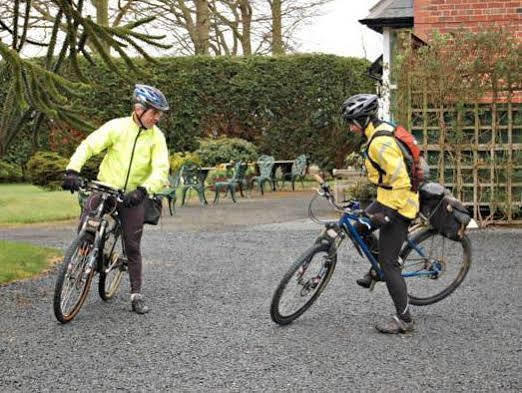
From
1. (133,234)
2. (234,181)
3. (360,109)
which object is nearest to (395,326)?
(360,109)

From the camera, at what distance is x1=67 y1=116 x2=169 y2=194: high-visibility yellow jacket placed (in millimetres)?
7035

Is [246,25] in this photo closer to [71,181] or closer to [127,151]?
[127,151]

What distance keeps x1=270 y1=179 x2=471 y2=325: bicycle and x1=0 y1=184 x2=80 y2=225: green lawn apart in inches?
357

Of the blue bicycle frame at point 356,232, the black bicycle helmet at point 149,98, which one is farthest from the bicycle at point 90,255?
the blue bicycle frame at point 356,232

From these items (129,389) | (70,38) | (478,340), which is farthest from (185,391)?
(70,38)

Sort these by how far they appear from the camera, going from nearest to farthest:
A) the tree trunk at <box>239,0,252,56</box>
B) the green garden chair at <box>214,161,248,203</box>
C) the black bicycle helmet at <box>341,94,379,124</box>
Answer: the black bicycle helmet at <box>341,94,379,124</box> < the green garden chair at <box>214,161,248,203</box> < the tree trunk at <box>239,0,252,56</box>

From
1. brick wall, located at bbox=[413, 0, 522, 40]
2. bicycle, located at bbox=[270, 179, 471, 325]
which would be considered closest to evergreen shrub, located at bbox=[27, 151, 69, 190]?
brick wall, located at bbox=[413, 0, 522, 40]

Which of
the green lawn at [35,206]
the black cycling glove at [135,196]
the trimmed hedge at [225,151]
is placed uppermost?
the black cycling glove at [135,196]

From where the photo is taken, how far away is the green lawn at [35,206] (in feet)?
50.0

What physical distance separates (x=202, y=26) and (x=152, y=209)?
23.2 metres

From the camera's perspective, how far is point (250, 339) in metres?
6.14

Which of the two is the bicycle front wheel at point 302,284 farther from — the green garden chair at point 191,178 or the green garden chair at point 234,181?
the green garden chair at point 234,181

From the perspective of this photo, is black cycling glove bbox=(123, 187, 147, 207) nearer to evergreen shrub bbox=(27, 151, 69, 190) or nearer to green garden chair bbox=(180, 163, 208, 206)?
green garden chair bbox=(180, 163, 208, 206)

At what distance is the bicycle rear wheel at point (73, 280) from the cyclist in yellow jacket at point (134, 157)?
367 mm
